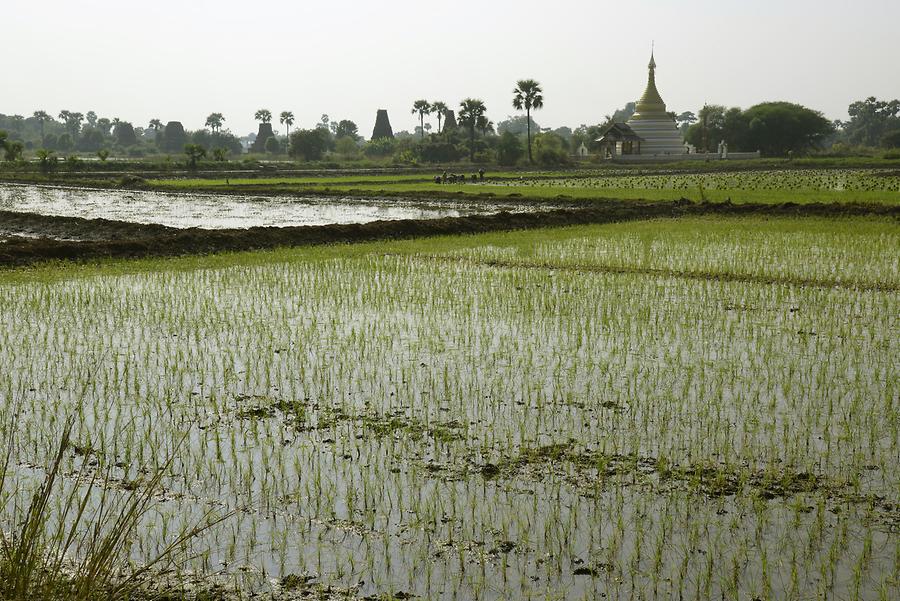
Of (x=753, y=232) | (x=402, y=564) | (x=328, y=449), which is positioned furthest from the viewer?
(x=753, y=232)

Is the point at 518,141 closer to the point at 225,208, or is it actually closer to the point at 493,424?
the point at 225,208

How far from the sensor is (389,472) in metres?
4.59

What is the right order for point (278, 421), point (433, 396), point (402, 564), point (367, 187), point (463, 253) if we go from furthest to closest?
point (367, 187)
point (463, 253)
point (433, 396)
point (278, 421)
point (402, 564)

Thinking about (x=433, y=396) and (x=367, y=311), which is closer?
(x=433, y=396)

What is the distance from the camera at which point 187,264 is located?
41.1ft

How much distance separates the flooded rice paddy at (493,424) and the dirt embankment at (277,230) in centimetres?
242

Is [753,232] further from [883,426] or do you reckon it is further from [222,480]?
[222,480]

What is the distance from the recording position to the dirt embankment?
43.6 ft

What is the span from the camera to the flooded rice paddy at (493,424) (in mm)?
3611

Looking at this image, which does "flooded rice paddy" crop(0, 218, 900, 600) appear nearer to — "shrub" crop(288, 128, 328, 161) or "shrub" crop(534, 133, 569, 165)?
"shrub" crop(534, 133, 569, 165)

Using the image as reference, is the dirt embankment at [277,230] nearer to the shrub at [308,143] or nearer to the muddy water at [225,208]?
the muddy water at [225,208]

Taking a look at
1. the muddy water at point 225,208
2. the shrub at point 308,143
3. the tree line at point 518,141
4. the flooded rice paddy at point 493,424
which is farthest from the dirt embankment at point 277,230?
the shrub at point 308,143

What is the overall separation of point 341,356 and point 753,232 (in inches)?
422

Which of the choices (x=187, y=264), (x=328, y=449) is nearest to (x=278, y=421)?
(x=328, y=449)
